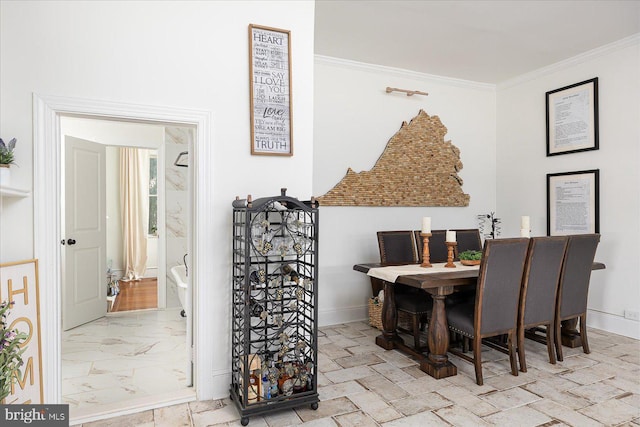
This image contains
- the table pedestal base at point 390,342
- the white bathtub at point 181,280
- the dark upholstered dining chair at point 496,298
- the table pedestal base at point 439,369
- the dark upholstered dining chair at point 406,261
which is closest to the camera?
the dark upholstered dining chair at point 496,298

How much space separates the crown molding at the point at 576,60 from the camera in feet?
12.4

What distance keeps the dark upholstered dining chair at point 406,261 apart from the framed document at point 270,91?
1.57 meters

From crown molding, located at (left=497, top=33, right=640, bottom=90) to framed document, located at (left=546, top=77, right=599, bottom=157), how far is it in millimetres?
230

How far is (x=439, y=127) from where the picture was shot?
4828 mm

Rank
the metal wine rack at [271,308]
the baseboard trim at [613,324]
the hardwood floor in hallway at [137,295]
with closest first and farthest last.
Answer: the metal wine rack at [271,308] < the baseboard trim at [613,324] < the hardwood floor in hallway at [137,295]

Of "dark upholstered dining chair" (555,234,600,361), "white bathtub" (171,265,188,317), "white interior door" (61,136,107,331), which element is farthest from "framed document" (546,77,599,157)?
"white interior door" (61,136,107,331)

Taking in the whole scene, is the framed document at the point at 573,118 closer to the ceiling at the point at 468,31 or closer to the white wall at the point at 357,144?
the ceiling at the point at 468,31

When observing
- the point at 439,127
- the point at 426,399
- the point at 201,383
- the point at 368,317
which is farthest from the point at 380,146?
the point at 201,383

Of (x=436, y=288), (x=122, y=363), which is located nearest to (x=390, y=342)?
(x=436, y=288)

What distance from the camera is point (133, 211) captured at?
22.5 ft

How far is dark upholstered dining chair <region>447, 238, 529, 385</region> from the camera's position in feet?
8.91

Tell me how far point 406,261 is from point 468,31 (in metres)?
2.17

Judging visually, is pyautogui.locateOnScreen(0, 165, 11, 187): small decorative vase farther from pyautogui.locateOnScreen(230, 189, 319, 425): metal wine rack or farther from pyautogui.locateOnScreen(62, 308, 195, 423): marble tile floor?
pyautogui.locateOnScreen(62, 308, 195, 423): marble tile floor

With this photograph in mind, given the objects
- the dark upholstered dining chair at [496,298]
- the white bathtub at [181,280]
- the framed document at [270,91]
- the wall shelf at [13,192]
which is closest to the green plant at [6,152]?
the wall shelf at [13,192]
